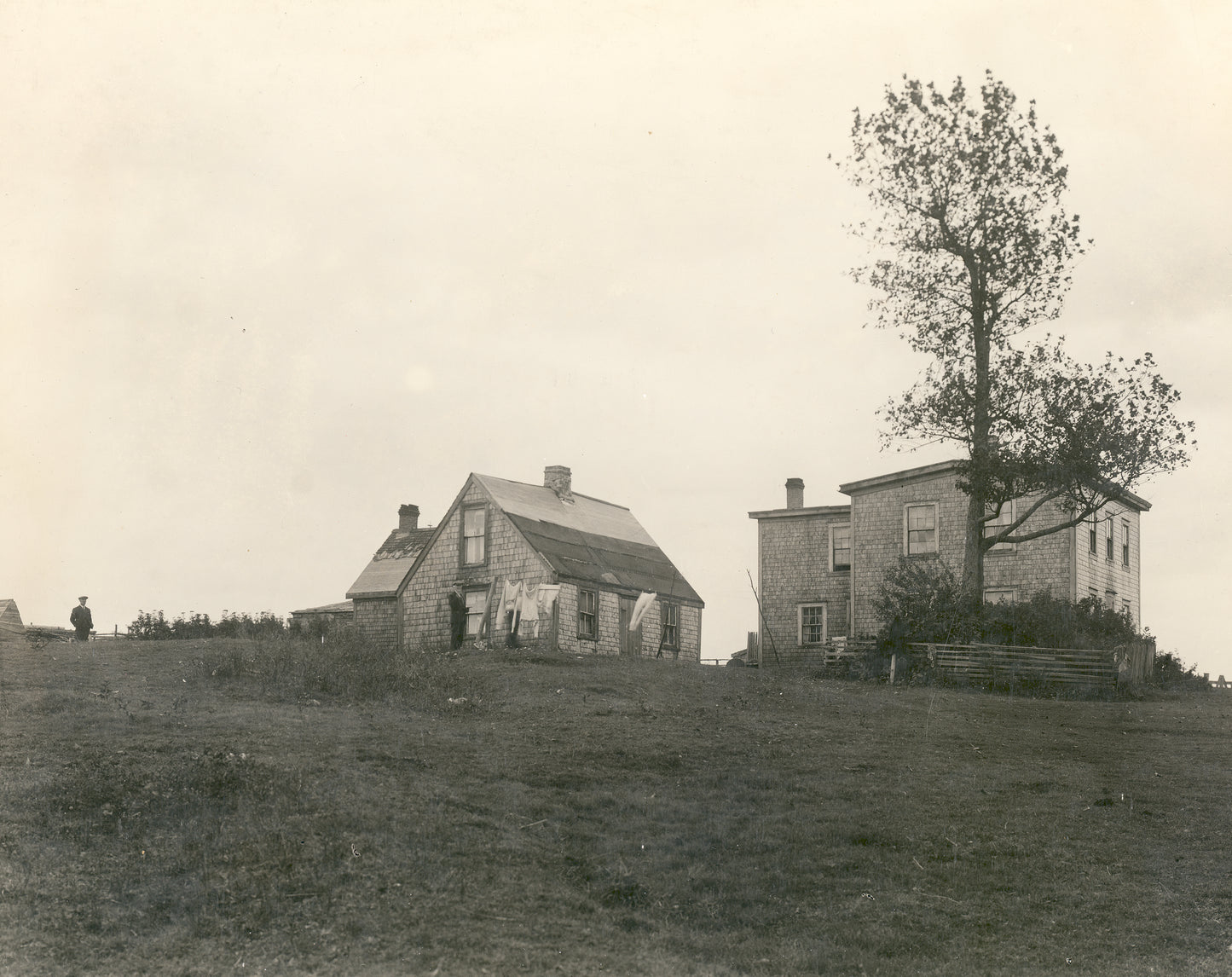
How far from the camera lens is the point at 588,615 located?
37.6m

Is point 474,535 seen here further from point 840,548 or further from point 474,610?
point 840,548

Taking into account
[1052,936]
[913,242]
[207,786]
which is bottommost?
[1052,936]

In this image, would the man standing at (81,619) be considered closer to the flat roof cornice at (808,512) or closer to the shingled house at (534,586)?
the shingled house at (534,586)

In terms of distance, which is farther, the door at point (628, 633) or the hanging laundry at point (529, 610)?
the door at point (628, 633)

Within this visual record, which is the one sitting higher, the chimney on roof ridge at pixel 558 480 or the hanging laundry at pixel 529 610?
the chimney on roof ridge at pixel 558 480

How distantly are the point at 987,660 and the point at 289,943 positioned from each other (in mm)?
22985

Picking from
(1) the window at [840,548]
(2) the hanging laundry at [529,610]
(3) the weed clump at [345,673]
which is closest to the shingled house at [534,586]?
(2) the hanging laundry at [529,610]

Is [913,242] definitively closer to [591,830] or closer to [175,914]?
[591,830]

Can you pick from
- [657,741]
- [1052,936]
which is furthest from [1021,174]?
[1052,936]

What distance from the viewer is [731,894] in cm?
1171

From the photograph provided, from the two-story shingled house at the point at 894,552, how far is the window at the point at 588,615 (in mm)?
6010

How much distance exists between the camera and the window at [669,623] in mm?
41219

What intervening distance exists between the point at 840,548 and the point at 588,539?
819 cm

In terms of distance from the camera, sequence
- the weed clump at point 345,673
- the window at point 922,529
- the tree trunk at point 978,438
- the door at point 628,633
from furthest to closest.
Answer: the door at point 628,633 → the window at point 922,529 → the tree trunk at point 978,438 → the weed clump at point 345,673
